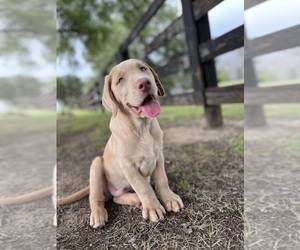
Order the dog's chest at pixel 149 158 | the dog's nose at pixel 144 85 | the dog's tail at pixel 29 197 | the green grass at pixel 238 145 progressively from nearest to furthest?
the dog's nose at pixel 144 85 < the dog's chest at pixel 149 158 < the dog's tail at pixel 29 197 < the green grass at pixel 238 145

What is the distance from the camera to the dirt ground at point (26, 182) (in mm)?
833

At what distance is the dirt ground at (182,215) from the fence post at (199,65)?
0.43 m

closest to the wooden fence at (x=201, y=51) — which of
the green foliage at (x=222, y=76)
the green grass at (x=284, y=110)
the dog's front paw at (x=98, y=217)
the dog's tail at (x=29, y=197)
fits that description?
the green foliage at (x=222, y=76)

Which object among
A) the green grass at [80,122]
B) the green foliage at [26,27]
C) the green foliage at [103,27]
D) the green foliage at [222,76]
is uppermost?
the green foliage at [103,27]

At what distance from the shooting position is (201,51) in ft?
4.32

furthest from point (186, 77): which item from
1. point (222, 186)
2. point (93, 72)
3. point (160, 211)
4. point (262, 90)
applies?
point (160, 211)

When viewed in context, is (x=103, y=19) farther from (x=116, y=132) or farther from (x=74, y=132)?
(x=116, y=132)

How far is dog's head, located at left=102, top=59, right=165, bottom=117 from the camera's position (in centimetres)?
70

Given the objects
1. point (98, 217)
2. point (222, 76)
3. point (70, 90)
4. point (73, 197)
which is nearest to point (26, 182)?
point (73, 197)

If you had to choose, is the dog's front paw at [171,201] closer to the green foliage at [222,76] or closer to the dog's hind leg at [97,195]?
the dog's hind leg at [97,195]

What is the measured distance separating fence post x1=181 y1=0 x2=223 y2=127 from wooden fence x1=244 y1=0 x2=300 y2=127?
1.01ft

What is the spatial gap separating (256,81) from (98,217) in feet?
1.95

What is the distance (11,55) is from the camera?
3.68 feet

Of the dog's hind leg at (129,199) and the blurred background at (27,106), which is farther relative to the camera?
Answer: the blurred background at (27,106)
